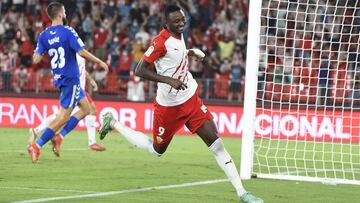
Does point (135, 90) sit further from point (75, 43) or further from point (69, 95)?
point (75, 43)

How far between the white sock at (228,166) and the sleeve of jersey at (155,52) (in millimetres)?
1137

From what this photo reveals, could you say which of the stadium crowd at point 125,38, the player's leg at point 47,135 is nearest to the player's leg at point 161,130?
the player's leg at point 47,135

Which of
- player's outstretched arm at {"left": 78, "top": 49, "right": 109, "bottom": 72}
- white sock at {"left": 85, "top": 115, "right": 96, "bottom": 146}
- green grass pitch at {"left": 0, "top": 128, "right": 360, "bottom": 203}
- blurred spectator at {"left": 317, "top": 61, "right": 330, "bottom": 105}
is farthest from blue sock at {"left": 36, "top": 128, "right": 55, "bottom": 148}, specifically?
blurred spectator at {"left": 317, "top": 61, "right": 330, "bottom": 105}

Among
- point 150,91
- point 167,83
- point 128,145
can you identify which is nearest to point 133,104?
point 150,91

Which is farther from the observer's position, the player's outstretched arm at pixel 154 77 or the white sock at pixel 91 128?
the white sock at pixel 91 128

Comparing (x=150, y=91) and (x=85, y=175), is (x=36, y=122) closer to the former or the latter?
(x=150, y=91)

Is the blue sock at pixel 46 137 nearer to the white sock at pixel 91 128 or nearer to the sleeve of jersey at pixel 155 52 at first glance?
the white sock at pixel 91 128

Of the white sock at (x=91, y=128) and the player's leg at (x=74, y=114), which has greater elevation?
the player's leg at (x=74, y=114)

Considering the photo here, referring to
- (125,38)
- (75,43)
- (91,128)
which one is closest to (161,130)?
(75,43)

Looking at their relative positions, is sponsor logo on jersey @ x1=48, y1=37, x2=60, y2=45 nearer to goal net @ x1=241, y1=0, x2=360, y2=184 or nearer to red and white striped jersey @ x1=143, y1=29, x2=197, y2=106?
goal net @ x1=241, y1=0, x2=360, y2=184

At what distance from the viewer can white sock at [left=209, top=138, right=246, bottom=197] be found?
10.4 m

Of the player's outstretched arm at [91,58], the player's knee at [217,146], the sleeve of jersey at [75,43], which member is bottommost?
the player's knee at [217,146]

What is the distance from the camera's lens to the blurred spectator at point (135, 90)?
24.7m

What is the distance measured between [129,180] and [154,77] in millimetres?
2620
